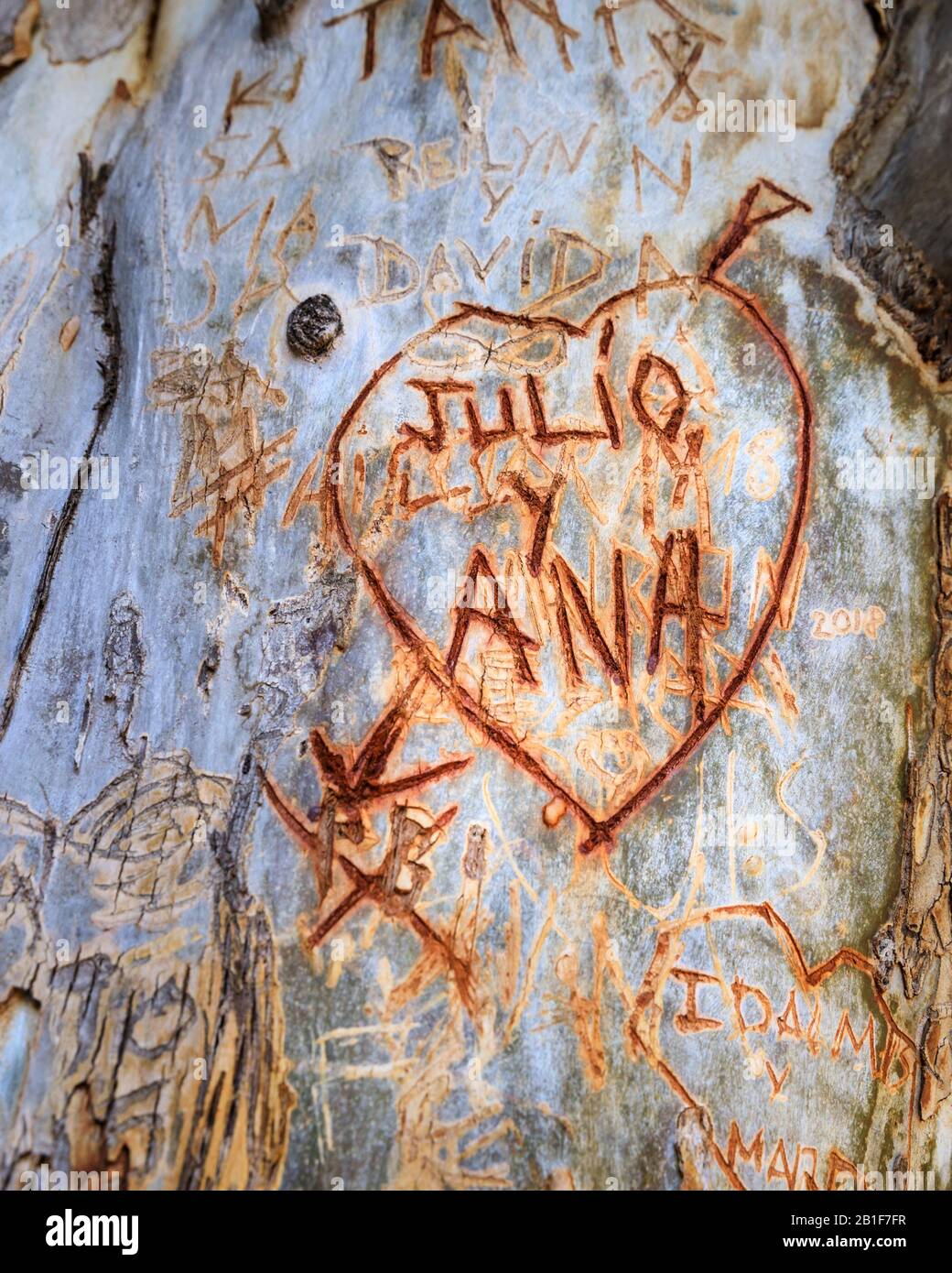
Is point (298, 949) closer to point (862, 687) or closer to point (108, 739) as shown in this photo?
point (108, 739)

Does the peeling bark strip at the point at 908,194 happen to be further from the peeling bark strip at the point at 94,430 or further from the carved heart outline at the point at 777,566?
the peeling bark strip at the point at 94,430

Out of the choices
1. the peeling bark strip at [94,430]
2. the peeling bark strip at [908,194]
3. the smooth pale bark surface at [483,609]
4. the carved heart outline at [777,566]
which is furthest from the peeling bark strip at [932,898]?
the peeling bark strip at [94,430]

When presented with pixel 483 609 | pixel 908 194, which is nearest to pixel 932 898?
pixel 483 609

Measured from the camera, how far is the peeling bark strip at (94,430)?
342 cm

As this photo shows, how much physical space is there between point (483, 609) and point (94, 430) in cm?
136

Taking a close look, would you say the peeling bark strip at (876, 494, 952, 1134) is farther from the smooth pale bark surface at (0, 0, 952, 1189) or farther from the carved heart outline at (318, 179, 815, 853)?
the carved heart outline at (318, 179, 815, 853)

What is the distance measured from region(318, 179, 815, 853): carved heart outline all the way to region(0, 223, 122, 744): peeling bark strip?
0.74 meters

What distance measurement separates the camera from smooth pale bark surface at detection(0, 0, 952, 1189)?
9.81ft

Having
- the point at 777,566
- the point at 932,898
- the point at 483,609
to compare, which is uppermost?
the point at 777,566

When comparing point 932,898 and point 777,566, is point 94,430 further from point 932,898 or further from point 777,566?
point 932,898

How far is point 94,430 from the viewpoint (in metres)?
3.67

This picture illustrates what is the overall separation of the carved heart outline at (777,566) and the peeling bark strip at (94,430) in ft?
2.44

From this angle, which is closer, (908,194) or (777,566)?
(777,566)

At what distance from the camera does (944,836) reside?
332cm
